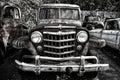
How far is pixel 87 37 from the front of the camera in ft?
15.6

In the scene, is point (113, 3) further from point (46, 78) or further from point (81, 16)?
point (46, 78)

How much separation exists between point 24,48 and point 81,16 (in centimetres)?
248

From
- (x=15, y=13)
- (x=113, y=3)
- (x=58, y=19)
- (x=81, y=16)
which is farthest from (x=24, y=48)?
(x=113, y=3)

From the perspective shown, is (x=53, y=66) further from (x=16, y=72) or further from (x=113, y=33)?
(x=113, y=33)

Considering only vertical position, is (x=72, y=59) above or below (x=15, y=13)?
below

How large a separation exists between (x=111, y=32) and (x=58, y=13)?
3.45 metres

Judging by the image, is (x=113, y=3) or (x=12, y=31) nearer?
(x=12, y=31)

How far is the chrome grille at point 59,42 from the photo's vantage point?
4555mm

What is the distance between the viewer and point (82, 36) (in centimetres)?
477

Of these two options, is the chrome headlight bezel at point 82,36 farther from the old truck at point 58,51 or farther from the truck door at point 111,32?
the truck door at point 111,32

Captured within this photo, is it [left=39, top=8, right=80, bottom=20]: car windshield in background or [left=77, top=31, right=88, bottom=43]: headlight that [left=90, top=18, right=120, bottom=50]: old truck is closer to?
[left=39, top=8, right=80, bottom=20]: car windshield in background

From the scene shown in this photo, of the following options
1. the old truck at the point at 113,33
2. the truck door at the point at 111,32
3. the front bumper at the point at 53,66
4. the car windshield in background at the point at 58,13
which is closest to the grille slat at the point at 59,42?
the front bumper at the point at 53,66

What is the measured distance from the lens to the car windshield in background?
6.00 metres

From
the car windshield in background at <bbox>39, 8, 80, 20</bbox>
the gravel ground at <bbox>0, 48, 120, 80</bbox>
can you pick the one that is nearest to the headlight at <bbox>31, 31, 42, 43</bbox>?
the car windshield in background at <bbox>39, 8, 80, 20</bbox>
